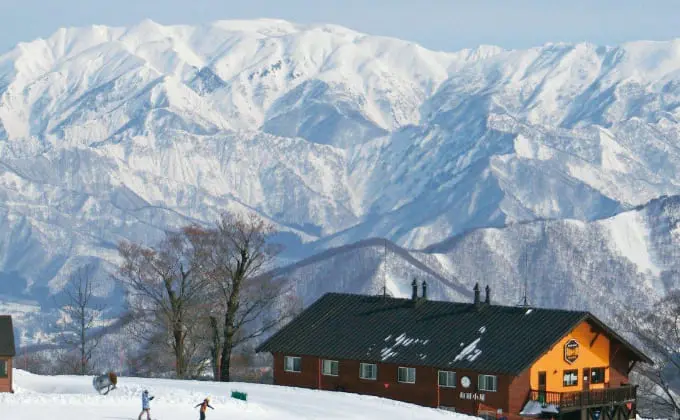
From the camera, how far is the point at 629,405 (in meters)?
97.8

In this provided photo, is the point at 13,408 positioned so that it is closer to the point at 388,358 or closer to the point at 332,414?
the point at 332,414

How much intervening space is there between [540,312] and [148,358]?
94.9 ft

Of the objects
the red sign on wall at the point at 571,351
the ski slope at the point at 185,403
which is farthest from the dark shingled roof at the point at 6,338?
the red sign on wall at the point at 571,351

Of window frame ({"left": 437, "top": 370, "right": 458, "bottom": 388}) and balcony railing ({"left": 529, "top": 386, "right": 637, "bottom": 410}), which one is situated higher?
window frame ({"left": 437, "top": 370, "right": 458, "bottom": 388})

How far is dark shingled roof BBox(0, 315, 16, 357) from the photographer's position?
92188 millimetres

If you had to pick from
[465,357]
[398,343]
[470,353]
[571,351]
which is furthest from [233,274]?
[571,351]

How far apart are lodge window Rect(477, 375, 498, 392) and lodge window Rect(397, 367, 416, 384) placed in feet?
15.8

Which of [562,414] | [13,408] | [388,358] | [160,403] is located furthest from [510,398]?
[13,408]

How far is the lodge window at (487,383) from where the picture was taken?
301 feet

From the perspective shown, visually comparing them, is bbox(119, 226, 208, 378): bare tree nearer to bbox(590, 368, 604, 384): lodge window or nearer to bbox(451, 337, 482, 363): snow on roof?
bbox(451, 337, 482, 363): snow on roof

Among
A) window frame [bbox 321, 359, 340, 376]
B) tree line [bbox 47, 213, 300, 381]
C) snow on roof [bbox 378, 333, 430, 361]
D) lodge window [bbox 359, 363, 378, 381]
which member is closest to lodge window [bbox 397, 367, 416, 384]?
snow on roof [bbox 378, 333, 430, 361]

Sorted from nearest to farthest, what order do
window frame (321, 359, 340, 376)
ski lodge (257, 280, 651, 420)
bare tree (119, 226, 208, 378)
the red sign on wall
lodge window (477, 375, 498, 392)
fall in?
lodge window (477, 375, 498, 392) → ski lodge (257, 280, 651, 420) → the red sign on wall → window frame (321, 359, 340, 376) → bare tree (119, 226, 208, 378)

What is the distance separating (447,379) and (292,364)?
39.3ft

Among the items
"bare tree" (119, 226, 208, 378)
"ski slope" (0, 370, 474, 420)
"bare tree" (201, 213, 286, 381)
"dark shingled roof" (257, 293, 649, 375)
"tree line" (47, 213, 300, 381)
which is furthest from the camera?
"bare tree" (119, 226, 208, 378)
